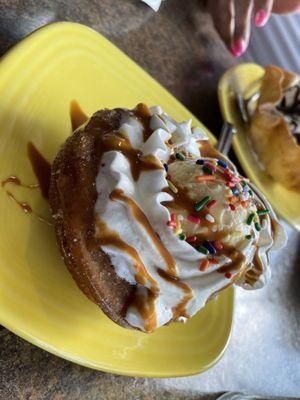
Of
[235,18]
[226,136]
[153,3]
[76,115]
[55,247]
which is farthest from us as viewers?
[235,18]

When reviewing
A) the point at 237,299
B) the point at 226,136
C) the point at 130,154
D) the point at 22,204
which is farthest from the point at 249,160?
the point at 22,204

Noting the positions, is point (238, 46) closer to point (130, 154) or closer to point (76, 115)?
point (76, 115)

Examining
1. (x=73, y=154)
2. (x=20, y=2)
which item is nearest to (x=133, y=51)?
(x=20, y=2)

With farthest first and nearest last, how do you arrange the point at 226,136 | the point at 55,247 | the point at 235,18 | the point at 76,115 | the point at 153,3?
1. the point at 235,18
2. the point at 226,136
3. the point at 153,3
4. the point at 76,115
5. the point at 55,247

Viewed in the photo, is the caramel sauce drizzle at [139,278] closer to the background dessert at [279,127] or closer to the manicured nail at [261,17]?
the background dessert at [279,127]

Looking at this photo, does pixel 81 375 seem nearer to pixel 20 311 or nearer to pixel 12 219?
pixel 20 311

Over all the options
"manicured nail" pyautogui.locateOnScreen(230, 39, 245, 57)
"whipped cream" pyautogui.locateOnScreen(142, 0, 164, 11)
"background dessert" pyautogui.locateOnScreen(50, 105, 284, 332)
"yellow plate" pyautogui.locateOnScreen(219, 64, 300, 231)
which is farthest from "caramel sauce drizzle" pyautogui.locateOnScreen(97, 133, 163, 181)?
"manicured nail" pyautogui.locateOnScreen(230, 39, 245, 57)

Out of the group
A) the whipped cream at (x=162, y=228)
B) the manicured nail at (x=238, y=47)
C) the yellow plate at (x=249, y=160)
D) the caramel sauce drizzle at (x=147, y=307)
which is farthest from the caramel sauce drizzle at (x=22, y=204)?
the manicured nail at (x=238, y=47)

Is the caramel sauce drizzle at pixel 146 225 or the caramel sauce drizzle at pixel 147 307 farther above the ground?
the caramel sauce drizzle at pixel 146 225
